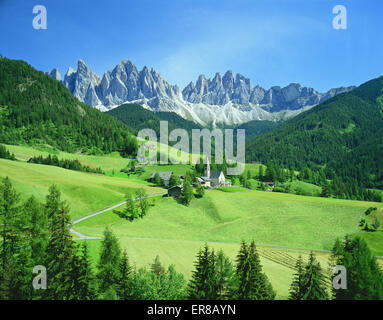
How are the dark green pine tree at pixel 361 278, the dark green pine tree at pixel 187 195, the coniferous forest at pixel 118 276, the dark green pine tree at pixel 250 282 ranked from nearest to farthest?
1. the coniferous forest at pixel 118 276
2. the dark green pine tree at pixel 361 278
3. the dark green pine tree at pixel 250 282
4. the dark green pine tree at pixel 187 195

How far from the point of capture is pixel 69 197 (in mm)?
71750

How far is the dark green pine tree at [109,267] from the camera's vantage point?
1157 inches

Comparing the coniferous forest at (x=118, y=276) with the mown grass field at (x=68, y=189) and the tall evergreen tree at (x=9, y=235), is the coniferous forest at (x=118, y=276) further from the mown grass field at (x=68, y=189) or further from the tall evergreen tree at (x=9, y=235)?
the mown grass field at (x=68, y=189)

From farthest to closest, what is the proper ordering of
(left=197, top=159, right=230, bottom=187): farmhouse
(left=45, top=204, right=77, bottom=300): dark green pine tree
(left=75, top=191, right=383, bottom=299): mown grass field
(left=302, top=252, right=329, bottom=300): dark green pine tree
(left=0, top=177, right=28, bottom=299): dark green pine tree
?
(left=197, top=159, right=230, bottom=187): farmhouse < (left=75, top=191, right=383, bottom=299): mown grass field < (left=302, top=252, right=329, bottom=300): dark green pine tree < (left=45, top=204, right=77, bottom=300): dark green pine tree < (left=0, top=177, right=28, bottom=299): dark green pine tree

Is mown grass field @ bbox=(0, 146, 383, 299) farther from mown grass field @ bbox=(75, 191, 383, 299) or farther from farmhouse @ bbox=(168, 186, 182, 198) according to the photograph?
farmhouse @ bbox=(168, 186, 182, 198)

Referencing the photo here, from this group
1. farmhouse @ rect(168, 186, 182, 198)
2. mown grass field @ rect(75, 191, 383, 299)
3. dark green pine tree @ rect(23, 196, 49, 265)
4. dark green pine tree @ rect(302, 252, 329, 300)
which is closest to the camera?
dark green pine tree @ rect(302, 252, 329, 300)

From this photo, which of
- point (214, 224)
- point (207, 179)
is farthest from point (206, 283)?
point (207, 179)

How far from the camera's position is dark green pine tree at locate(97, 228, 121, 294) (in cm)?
2940

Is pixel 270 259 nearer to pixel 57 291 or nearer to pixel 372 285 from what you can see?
pixel 372 285

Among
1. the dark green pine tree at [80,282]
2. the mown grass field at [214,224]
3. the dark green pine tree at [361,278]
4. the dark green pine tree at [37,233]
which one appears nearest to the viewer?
the dark green pine tree at [80,282]

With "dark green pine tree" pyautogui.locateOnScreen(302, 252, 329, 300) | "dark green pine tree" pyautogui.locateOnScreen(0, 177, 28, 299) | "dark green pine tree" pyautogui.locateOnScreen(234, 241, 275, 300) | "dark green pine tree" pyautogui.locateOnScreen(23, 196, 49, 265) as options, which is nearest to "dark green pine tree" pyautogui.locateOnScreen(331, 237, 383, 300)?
"dark green pine tree" pyautogui.locateOnScreen(302, 252, 329, 300)

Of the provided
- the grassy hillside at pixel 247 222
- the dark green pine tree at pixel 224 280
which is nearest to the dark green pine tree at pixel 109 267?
the dark green pine tree at pixel 224 280
